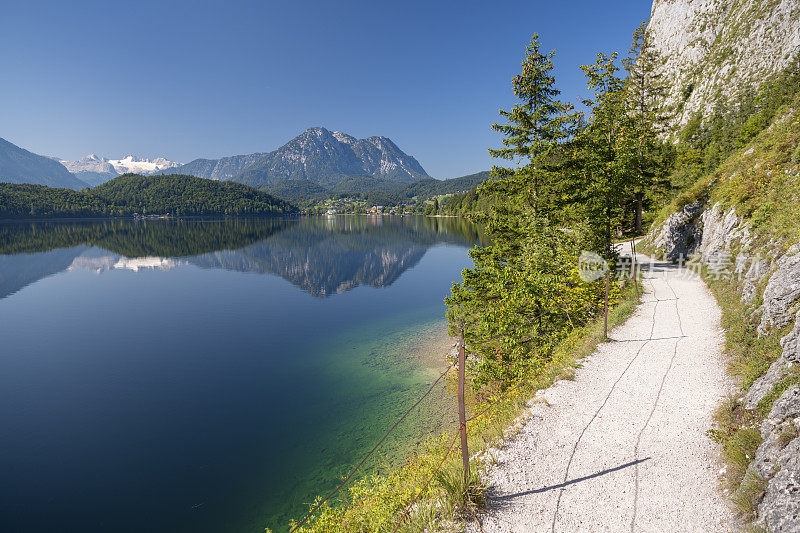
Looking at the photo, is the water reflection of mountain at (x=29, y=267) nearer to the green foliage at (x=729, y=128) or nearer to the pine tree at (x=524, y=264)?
the pine tree at (x=524, y=264)

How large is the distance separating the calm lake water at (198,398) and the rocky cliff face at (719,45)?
7831 cm

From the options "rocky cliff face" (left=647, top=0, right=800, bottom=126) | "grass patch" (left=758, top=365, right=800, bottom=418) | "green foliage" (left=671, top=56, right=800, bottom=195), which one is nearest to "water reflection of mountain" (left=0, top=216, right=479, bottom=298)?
"grass patch" (left=758, top=365, right=800, bottom=418)

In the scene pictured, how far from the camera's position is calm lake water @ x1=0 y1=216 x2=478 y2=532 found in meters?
14.9

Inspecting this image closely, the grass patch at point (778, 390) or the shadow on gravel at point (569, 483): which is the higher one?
the grass patch at point (778, 390)

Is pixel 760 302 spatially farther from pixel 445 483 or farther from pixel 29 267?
pixel 29 267

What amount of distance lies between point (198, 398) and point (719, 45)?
5411 inches

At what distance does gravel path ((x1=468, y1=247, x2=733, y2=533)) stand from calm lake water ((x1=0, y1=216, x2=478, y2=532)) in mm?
9108

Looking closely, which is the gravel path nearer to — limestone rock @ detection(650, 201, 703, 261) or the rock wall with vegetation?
the rock wall with vegetation

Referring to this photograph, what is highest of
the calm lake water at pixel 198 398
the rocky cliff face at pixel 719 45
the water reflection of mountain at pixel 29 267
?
the rocky cliff face at pixel 719 45

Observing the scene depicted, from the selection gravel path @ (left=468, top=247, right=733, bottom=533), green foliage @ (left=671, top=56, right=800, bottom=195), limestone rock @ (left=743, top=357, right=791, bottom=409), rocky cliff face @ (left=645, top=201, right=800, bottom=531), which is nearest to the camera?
rocky cliff face @ (left=645, top=201, right=800, bottom=531)

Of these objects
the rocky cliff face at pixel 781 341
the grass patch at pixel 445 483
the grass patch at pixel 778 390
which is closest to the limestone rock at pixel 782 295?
the rocky cliff face at pixel 781 341

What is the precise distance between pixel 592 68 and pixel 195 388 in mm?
40282

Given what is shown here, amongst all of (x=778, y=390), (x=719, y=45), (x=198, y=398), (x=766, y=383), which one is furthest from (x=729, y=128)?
(x=198, y=398)

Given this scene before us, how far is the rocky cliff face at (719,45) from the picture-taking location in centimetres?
7512
